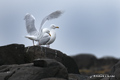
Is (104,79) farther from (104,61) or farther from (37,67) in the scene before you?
(104,61)

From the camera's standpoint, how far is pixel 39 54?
72.6ft

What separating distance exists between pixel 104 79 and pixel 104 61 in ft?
116

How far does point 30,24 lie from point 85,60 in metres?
22.0

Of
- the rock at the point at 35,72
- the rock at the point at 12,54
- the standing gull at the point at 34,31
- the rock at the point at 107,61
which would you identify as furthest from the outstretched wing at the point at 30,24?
the rock at the point at 107,61

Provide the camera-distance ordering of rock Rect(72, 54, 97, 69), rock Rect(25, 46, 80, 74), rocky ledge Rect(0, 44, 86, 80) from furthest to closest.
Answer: rock Rect(72, 54, 97, 69)
rock Rect(25, 46, 80, 74)
rocky ledge Rect(0, 44, 86, 80)

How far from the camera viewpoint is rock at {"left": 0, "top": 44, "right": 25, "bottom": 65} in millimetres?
21078

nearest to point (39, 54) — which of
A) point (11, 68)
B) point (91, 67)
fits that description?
point (11, 68)

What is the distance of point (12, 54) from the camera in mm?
21297

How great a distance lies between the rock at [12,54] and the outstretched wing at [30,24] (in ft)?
9.13

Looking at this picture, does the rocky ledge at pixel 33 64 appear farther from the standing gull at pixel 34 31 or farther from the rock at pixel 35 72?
the standing gull at pixel 34 31

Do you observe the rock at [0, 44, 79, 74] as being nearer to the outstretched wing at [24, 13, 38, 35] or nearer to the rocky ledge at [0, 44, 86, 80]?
the rocky ledge at [0, 44, 86, 80]

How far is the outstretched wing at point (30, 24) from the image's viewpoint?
2417 centimetres

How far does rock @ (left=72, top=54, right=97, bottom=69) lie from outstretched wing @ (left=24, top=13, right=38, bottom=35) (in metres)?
20.5

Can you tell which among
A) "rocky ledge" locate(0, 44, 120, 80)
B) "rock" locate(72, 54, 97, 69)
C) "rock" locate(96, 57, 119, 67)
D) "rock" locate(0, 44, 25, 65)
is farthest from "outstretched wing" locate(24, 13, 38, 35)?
"rock" locate(96, 57, 119, 67)
